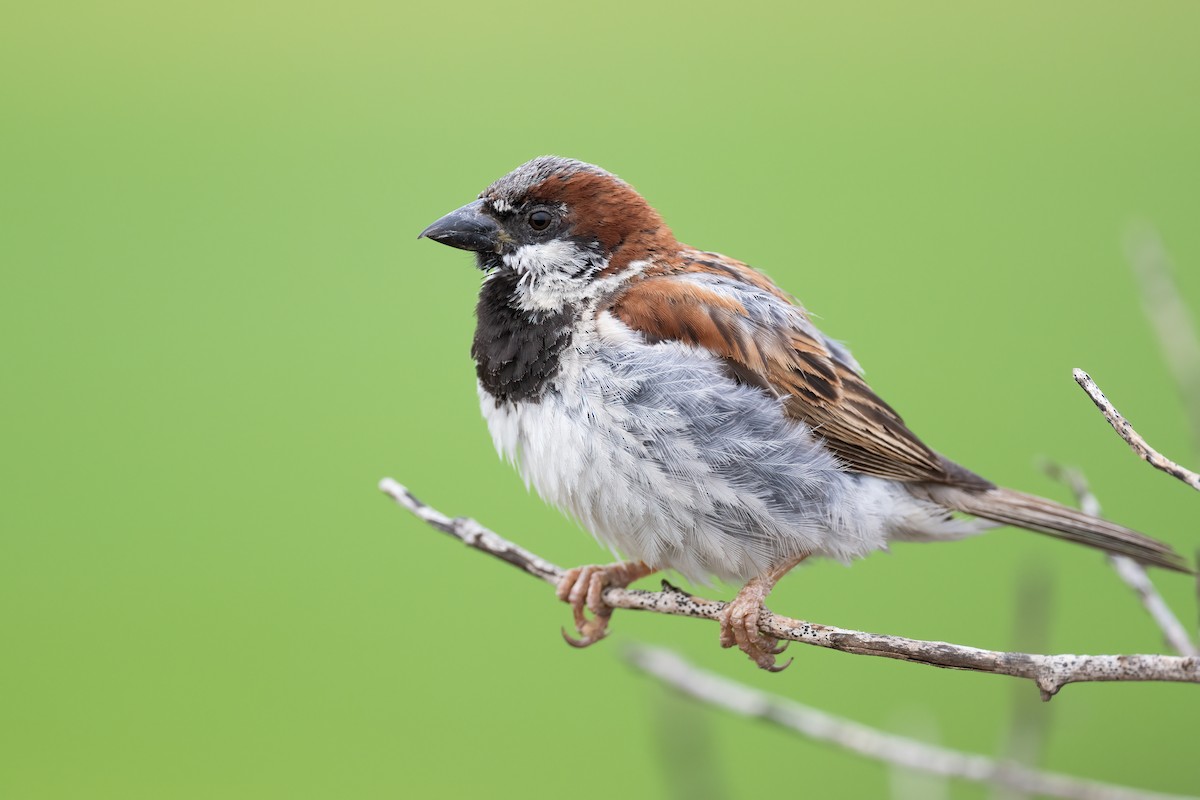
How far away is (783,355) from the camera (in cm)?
300

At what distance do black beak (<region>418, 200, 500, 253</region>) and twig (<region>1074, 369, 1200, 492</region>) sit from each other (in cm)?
172

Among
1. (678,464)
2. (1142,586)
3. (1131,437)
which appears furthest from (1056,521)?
(1131,437)

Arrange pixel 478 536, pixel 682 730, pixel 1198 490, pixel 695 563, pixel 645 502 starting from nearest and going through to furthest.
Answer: pixel 1198 490 < pixel 682 730 < pixel 478 536 < pixel 645 502 < pixel 695 563

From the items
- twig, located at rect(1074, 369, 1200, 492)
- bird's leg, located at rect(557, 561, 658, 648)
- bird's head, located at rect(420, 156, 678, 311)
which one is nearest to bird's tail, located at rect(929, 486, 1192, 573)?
bird's leg, located at rect(557, 561, 658, 648)

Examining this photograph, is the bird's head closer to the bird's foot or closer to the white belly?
the white belly

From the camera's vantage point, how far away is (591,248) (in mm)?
3045

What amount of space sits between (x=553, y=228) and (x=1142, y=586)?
5.25 ft

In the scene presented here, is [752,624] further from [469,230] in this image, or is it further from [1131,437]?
[1131,437]

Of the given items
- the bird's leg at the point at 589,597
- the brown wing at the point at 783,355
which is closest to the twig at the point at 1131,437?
the brown wing at the point at 783,355

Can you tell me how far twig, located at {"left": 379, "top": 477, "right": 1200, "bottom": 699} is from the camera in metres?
1.59

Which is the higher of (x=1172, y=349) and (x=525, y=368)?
(x=525, y=368)

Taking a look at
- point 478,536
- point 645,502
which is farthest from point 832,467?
point 478,536

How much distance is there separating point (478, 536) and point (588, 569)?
2.32ft

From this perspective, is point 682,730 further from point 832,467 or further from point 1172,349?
point 832,467
